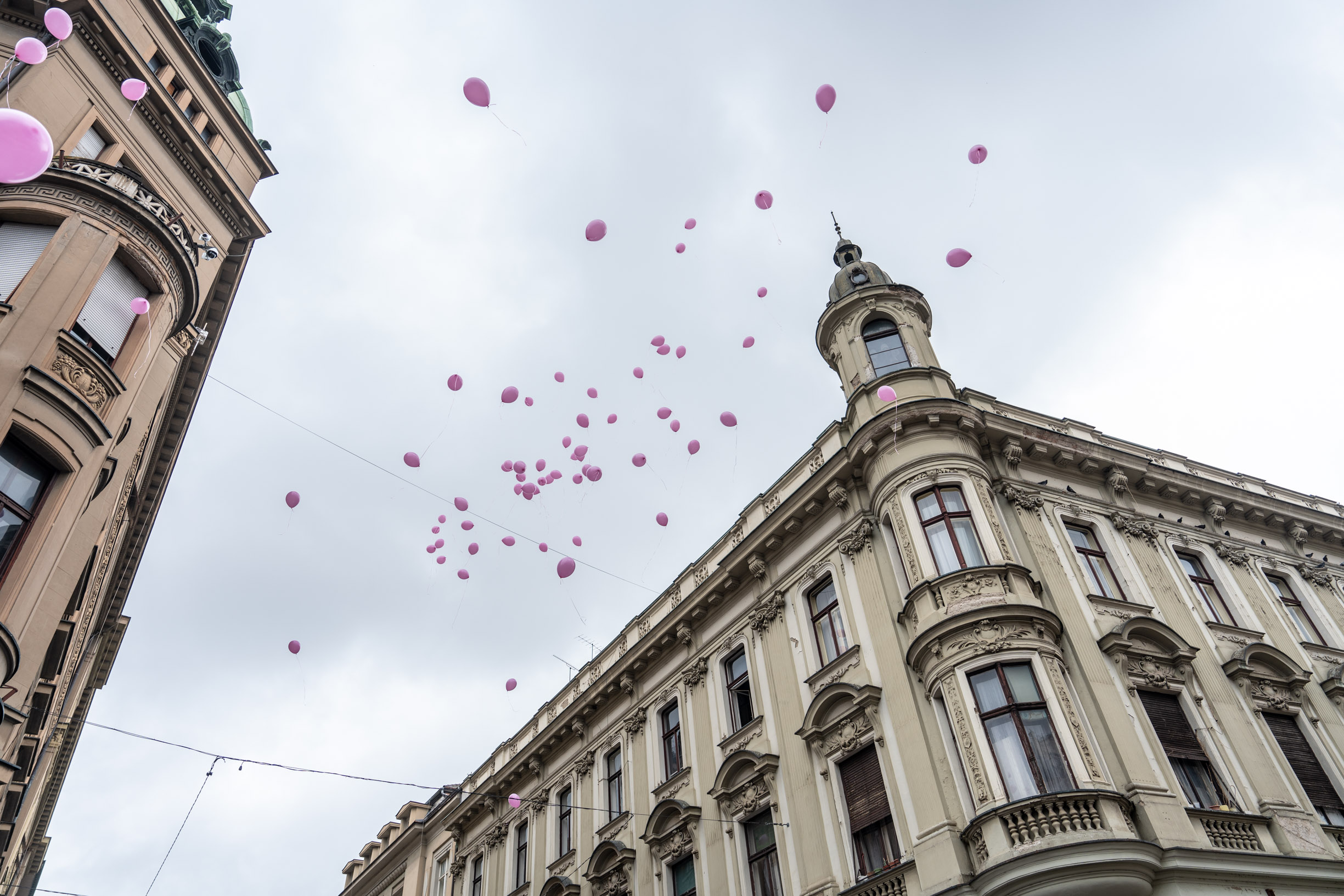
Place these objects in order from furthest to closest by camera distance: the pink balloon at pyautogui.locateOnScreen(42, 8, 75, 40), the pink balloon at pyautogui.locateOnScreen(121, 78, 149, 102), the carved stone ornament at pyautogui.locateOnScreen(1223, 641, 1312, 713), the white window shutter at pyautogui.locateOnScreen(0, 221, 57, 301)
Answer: the carved stone ornament at pyautogui.locateOnScreen(1223, 641, 1312, 713), the white window shutter at pyautogui.locateOnScreen(0, 221, 57, 301), the pink balloon at pyautogui.locateOnScreen(121, 78, 149, 102), the pink balloon at pyautogui.locateOnScreen(42, 8, 75, 40)

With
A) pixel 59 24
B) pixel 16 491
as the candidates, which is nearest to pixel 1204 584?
pixel 16 491

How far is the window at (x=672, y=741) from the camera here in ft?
77.2

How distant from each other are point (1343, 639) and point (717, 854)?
16.9 m

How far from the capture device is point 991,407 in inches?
874

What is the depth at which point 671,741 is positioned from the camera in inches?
950

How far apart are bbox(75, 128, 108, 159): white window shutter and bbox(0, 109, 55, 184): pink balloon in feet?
40.2

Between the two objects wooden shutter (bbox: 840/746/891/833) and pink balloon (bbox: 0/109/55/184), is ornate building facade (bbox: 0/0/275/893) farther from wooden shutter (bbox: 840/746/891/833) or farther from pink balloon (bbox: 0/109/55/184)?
wooden shutter (bbox: 840/746/891/833)

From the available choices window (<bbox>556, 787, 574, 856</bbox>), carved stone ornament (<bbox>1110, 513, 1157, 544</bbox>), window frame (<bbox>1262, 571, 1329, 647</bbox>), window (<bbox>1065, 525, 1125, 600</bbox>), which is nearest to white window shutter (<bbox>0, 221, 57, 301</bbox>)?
window (<bbox>556, 787, 574, 856</bbox>)

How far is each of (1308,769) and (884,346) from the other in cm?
1303

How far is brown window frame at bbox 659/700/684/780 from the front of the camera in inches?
925

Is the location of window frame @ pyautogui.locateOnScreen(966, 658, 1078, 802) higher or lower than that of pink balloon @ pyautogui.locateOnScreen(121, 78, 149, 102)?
lower

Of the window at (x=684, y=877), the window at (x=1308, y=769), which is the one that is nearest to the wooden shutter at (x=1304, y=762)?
the window at (x=1308, y=769)

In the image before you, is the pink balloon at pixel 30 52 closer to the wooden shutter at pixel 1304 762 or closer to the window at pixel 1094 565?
the window at pixel 1094 565

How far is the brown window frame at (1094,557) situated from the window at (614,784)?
14155mm
